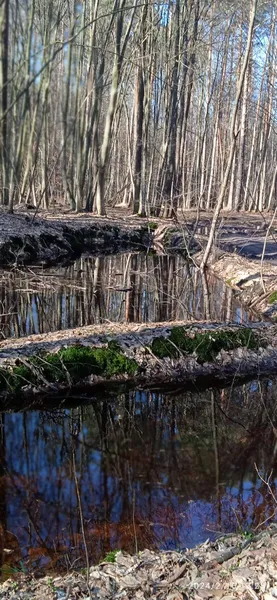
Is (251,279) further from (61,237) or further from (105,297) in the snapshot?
(61,237)

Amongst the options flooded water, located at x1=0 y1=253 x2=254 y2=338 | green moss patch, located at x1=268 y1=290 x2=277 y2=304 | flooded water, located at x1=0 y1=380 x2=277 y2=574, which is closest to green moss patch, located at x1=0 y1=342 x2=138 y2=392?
flooded water, located at x1=0 y1=380 x2=277 y2=574

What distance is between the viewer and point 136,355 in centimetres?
798

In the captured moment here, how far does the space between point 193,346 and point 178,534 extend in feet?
13.2

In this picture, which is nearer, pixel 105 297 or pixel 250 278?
pixel 105 297

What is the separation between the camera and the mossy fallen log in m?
7.08

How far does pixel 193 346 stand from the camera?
8.30 m

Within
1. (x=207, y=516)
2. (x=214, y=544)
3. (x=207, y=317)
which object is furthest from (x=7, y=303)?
(x=214, y=544)

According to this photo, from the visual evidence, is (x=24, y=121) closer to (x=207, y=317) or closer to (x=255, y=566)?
(x=255, y=566)

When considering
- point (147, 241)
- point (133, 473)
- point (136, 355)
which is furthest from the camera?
point (147, 241)

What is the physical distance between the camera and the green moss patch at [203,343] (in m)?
8.15

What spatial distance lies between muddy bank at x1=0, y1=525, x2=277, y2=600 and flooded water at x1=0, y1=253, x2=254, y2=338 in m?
5.40

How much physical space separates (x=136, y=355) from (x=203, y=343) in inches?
46.7

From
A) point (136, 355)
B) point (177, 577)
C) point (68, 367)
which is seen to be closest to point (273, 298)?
point (136, 355)

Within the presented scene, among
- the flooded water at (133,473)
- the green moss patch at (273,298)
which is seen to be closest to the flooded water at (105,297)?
the green moss patch at (273,298)
